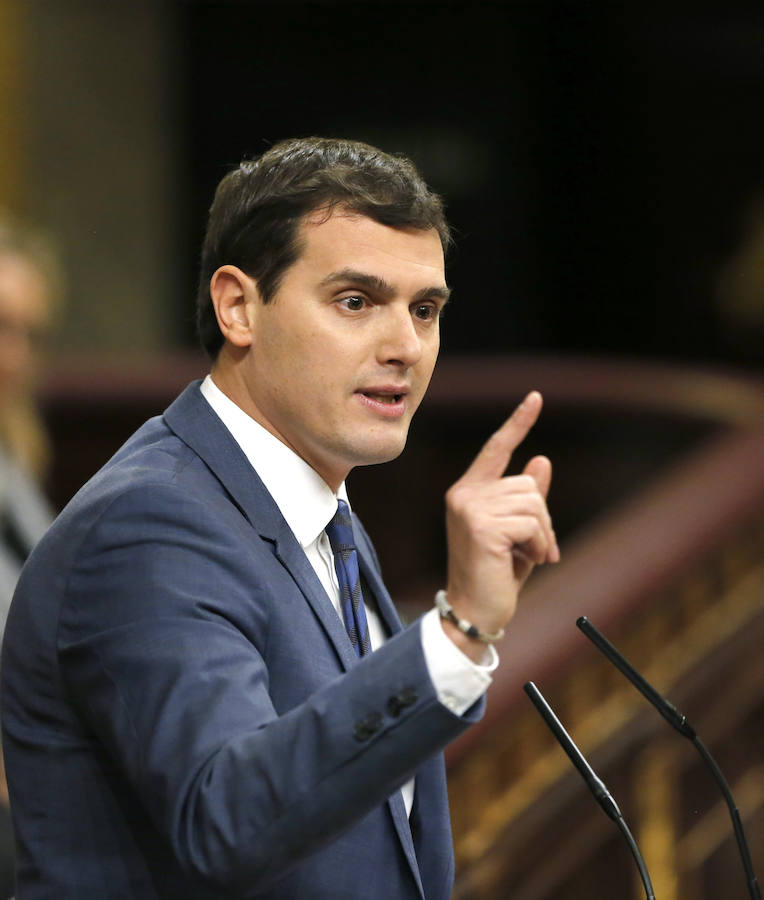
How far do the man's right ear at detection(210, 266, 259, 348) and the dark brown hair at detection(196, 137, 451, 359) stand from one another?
0.5 inches

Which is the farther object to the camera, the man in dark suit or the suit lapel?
the suit lapel

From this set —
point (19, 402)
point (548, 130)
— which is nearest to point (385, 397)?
point (19, 402)

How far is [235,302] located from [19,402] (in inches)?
54.2

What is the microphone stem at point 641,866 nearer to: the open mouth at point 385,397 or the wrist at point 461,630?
the wrist at point 461,630

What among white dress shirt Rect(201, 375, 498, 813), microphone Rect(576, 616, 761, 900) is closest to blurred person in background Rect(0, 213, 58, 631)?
white dress shirt Rect(201, 375, 498, 813)

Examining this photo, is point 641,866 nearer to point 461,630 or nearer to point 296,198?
point 461,630

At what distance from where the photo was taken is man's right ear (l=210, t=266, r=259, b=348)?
1475 mm

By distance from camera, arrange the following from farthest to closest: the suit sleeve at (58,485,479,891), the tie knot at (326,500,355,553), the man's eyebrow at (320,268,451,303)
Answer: the tie knot at (326,500,355,553)
the man's eyebrow at (320,268,451,303)
the suit sleeve at (58,485,479,891)

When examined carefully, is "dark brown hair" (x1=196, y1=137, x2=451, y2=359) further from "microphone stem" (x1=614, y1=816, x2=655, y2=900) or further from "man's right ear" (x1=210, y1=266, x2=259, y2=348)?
"microphone stem" (x1=614, y1=816, x2=655, y2=900)

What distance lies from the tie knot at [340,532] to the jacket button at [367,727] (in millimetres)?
395

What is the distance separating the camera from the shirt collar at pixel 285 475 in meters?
1.45

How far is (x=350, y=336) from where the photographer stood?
54.7 inches

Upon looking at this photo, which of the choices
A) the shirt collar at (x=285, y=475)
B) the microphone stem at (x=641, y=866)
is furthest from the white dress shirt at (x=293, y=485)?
the microphone stem at (x=641, y=866)

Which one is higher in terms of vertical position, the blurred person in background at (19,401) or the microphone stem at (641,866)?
the microphone stem at (641,866)
